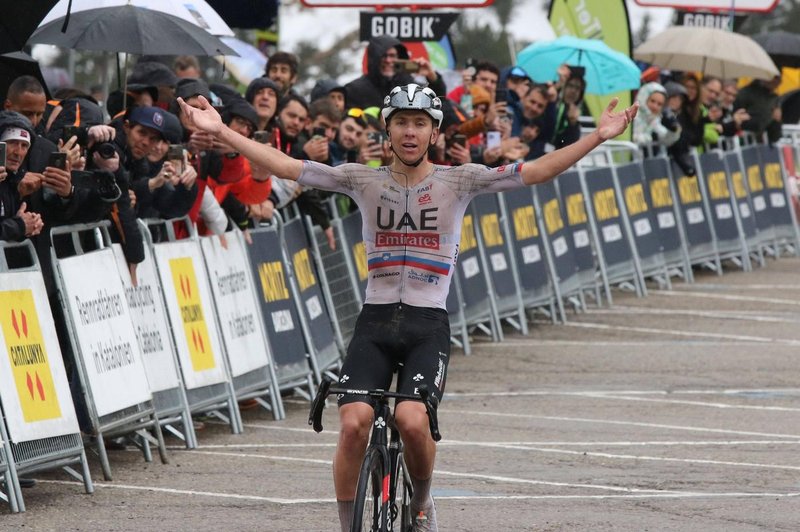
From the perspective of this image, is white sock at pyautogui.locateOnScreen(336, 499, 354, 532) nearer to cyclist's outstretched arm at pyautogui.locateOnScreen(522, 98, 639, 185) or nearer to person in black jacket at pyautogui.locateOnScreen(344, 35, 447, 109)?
cyclist's outstretched arm at pyautogui.locateOnScreen(522, 98, 639, 185)

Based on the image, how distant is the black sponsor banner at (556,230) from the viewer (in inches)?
739

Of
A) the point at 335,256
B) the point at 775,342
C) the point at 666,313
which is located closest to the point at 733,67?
the point at 666,313

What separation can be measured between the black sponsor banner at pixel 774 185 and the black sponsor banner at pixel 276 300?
13525mm

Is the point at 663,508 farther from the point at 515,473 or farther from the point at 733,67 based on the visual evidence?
the point at 733,67

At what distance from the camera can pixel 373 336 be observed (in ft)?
26.5

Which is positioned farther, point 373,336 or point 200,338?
point 200,338

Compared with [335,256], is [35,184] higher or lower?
higher

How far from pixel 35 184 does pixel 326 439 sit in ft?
10.2

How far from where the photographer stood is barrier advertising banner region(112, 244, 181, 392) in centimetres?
1106

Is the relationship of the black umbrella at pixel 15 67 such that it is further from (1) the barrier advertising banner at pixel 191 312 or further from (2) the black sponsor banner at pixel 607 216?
(2) the black sponsor banner at pixel 607 216

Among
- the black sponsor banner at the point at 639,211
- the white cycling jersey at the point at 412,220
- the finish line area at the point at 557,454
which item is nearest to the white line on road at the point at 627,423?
the finish line area at the point at 557,454

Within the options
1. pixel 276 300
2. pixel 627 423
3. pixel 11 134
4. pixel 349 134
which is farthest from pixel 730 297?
pixel 11 134

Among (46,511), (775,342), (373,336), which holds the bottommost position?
(775,342)

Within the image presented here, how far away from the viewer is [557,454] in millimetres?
11523
